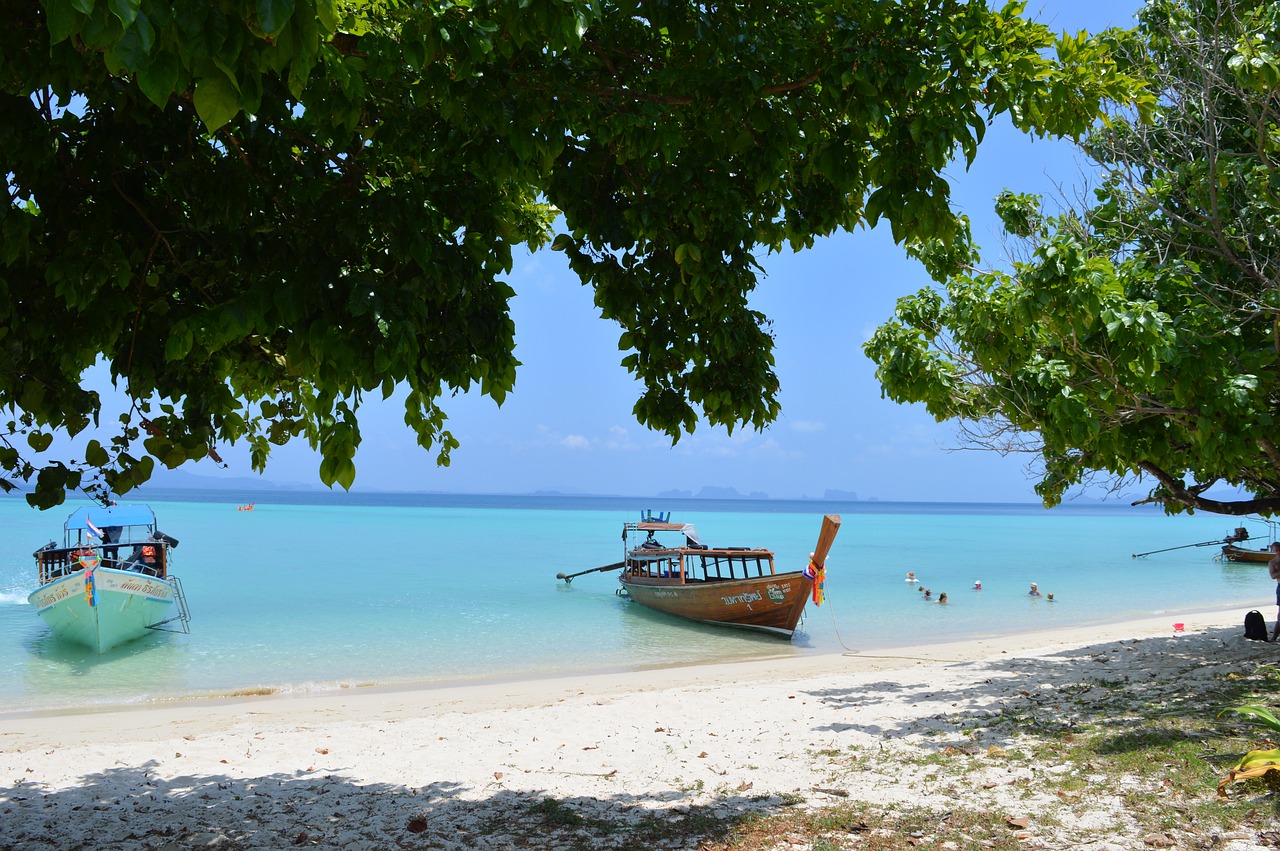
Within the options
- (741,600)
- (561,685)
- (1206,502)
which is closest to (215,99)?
(1206,502)

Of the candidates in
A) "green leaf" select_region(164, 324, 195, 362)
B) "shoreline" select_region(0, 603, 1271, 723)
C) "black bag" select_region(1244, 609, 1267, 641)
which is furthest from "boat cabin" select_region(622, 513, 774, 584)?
"green leaf" select_region(164, 324, 195, 362)

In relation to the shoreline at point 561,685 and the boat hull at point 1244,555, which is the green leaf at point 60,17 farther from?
the boat hull at point 1244,555

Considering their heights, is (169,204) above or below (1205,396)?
above

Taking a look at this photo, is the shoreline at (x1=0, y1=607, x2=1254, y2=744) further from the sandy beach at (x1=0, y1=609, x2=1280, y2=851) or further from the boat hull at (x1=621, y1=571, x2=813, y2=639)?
the boat hull at (x1=621, y1=571, x2=813, y2=639)

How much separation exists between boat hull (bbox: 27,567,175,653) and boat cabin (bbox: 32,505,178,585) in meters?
1.14

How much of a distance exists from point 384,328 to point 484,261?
2.87ft

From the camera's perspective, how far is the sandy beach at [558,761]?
5.67 meters

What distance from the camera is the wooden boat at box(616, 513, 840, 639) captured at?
21.1m

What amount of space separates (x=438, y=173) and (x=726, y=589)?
19375 millimetres

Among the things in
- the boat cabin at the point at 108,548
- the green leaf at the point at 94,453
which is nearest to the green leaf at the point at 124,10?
the green leaf at the point at 94,453

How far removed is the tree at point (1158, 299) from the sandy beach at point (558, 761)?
2.78 meters

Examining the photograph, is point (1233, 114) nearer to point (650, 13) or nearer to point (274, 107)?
point (650, 13)

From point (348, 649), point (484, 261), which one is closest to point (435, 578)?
point (348, 649)

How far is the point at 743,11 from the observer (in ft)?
14.0
